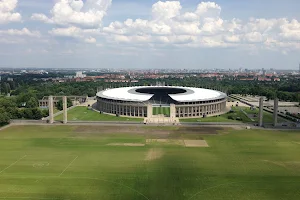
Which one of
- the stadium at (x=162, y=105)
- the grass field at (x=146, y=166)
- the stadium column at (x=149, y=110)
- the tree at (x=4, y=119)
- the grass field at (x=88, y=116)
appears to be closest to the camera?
the grass field at (x=146, y=166)

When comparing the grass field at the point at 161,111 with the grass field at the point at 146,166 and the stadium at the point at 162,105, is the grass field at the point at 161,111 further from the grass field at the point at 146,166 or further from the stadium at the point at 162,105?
the grass field at the point at 146,166

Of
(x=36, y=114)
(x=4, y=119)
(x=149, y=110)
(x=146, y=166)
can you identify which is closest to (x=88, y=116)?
(x=36, y=114)

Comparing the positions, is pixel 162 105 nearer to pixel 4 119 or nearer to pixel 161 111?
pixel 161 111

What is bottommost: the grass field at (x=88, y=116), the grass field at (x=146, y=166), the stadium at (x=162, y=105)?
the grass field at (x=146, y=166)

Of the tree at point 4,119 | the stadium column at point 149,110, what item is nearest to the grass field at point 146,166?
the tree at point 4,119

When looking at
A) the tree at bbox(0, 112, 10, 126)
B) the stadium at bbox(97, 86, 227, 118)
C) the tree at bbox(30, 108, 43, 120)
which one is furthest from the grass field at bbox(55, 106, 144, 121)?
the tree at bbox(0, 112, 10, 126)

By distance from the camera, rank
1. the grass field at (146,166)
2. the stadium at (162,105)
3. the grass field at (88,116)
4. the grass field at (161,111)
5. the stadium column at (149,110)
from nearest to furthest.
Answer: the grass field at (146,166)
the grass field at (88,116)
the stadium column at (149,110)
the stadium at (162,105)
the grass field at (161,111)

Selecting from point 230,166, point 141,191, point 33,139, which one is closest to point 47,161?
point 33,139

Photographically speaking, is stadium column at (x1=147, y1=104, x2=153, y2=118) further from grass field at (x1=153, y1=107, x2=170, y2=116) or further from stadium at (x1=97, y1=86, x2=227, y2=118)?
grass field at (x1=153, y1=107, x2=170, y2=116)

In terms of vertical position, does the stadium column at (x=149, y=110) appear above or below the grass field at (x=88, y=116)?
above
